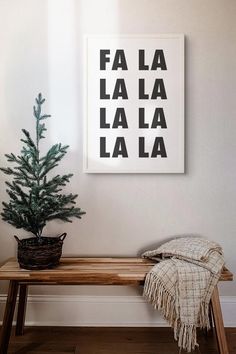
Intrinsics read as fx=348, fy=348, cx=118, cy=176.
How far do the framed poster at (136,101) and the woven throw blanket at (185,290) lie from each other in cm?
61

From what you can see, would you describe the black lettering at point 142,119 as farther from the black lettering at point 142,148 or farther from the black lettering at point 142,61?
the black lettering at point 142,61

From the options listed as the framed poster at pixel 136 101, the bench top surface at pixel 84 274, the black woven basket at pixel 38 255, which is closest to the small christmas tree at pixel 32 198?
the black woven basket at pixel 38 255

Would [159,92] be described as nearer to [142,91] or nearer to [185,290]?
[142,91]

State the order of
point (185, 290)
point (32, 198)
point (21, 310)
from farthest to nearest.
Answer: point (21, 310) → point (32, 198) → point (185, 290)

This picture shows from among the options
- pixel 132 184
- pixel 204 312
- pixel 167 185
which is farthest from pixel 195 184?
pixel 204 312

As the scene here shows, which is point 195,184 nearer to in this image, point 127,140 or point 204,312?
point 127,140

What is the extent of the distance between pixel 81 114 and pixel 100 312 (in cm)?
125

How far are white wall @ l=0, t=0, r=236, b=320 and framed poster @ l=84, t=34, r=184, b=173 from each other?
68mm

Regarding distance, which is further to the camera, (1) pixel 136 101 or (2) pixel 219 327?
(1) pixel 136 101

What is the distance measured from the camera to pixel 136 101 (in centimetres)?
213

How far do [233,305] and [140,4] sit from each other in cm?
196

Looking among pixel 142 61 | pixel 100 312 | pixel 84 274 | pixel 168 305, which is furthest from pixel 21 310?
pixel 142 61

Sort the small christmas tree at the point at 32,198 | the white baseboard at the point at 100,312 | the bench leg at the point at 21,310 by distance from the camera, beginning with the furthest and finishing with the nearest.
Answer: the white baseboard at the point at 100,312, the bench leg at the point at 21,310, the small christmas tree at the point at 32,198

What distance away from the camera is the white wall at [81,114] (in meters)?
2.13
